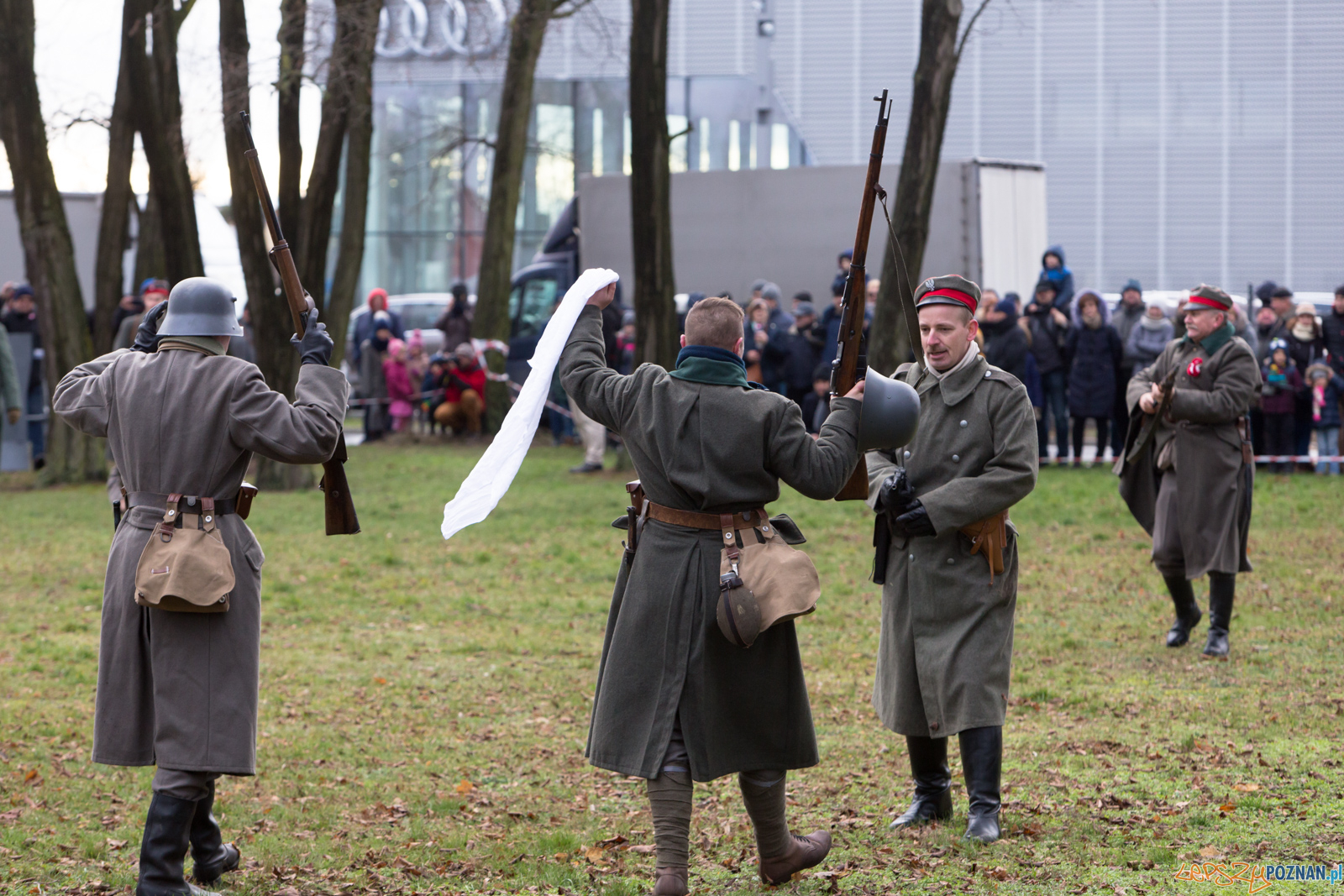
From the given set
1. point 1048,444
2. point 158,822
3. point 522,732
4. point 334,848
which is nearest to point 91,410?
point 158,822

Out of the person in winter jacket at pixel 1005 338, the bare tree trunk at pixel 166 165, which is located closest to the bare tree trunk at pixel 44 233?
the bare tree trunk at pixel 166 165

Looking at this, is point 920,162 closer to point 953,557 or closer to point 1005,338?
point 1005,338

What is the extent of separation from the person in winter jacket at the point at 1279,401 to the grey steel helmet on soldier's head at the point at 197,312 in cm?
1241

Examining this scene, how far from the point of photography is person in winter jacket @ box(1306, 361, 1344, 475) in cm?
1527

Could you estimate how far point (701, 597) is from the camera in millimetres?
4836

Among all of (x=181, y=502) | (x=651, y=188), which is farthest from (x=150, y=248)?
(x=181, y=502)

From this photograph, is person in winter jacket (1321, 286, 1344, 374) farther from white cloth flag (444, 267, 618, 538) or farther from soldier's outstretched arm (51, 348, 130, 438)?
soldier's outstretched arm (51, 348, 130, 438)

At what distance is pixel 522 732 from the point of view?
7.65m

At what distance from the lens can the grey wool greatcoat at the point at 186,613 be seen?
488 centimetres

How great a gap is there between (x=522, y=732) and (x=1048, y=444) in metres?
11.1

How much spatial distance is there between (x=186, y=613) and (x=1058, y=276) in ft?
45.0

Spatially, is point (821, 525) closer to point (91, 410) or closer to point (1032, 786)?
point (1032, 786)

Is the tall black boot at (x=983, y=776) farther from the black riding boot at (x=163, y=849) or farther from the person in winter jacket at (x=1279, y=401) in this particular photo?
the person in winter jacket at (x=1279, y=401)

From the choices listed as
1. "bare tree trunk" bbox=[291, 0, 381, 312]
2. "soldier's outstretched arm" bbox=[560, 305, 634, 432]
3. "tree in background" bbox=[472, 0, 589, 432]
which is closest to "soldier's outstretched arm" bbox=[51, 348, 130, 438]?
"soldier's outstretched arm" bbox=[560, 305, 634, 432]
